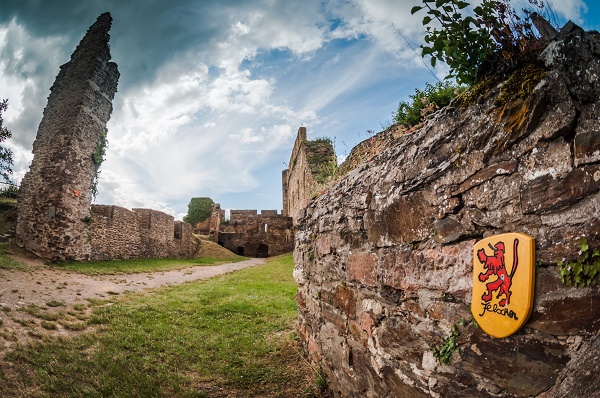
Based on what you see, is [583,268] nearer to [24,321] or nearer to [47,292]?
[24,321]

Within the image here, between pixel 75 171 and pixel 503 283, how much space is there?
15756 millimetres

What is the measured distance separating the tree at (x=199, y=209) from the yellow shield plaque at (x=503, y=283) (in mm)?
32178

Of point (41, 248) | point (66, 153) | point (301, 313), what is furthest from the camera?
point (66, 153)

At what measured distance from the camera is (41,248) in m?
12.0

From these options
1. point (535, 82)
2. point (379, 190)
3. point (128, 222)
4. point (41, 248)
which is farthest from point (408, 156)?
point (128, 222)

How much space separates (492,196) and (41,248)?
15.4 meters

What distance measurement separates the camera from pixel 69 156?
12.8 meters

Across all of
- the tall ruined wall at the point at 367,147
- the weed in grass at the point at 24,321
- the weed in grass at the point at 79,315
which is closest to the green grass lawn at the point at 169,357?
the weed in grass at the point at 79,315

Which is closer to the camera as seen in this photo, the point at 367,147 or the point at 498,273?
the point at 498,273

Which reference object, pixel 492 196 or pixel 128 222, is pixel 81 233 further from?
pixel 492 196

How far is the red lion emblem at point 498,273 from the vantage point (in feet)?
5.07

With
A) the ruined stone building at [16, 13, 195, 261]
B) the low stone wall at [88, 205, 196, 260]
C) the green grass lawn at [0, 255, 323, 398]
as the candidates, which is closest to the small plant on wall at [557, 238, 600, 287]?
Answer: the green grass lawn at [0, 255, 323, 398]

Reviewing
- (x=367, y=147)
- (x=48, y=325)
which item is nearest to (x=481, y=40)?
(x=367, y=147)

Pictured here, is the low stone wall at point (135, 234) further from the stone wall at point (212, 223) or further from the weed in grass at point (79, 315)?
the weed in grass at point (79, 315)
